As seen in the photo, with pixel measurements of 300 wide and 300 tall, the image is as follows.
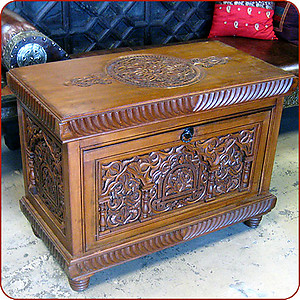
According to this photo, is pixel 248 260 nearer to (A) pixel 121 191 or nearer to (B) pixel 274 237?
(B) pixel 274 237

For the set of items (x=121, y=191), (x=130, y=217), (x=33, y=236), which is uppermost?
(x=121, y=191)

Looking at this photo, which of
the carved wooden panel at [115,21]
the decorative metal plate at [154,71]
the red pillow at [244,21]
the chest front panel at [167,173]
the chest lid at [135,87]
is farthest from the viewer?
the red pillow at [244,21]

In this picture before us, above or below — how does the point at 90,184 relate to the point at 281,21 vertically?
below

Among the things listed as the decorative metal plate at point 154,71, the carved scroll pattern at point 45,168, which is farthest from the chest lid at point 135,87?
the carved scroll pattern at point 45,168

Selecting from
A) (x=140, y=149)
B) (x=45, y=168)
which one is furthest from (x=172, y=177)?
(x=45, y=168)

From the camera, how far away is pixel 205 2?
9.01ft

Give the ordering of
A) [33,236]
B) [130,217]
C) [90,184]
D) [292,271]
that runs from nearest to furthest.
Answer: [90,184] → [130,217] → [292,271] → [33,236]

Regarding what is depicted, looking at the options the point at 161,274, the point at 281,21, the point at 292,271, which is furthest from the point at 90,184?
the point at 281,21

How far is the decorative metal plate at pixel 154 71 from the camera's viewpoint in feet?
5.11

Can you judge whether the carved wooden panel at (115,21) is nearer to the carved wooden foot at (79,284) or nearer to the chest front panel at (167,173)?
the chest front panel at (167,173)

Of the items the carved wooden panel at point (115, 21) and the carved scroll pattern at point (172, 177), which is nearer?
the carved scroll pattern at point (172, 177)

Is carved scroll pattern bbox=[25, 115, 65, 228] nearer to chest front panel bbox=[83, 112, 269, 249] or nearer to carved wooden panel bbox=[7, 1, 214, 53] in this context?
chest front panel bbox=[83, 112, 269, 249]

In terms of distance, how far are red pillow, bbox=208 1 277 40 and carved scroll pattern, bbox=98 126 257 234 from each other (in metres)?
1.13

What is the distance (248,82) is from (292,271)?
65cm
